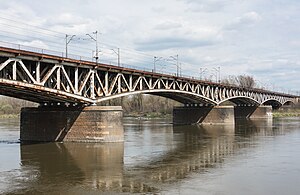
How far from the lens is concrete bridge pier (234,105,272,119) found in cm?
10131

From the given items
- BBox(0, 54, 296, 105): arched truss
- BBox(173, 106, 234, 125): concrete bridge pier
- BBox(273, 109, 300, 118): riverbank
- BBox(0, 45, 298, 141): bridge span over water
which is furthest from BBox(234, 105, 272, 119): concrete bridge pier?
BBox(0, 45, 298, 141): bridge span over water

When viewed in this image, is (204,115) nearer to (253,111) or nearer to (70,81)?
(253,111)

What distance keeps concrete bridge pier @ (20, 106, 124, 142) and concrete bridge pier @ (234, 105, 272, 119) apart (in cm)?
6789

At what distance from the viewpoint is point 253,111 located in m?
103

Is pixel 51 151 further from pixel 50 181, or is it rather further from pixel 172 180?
pixel 172 180

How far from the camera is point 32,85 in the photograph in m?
33.1

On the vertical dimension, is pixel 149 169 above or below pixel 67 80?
below

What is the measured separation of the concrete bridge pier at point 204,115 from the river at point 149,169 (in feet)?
118

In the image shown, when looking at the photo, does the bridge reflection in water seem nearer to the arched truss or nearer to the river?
the river

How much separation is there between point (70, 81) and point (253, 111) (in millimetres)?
73417

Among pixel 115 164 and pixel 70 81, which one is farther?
pixel 70 81

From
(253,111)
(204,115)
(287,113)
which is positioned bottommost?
(204,115)

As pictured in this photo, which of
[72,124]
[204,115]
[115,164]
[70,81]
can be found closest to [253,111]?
[204,115]

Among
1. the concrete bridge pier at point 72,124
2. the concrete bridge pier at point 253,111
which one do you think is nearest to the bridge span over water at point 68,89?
the concrete bridge pier at point 72,124
